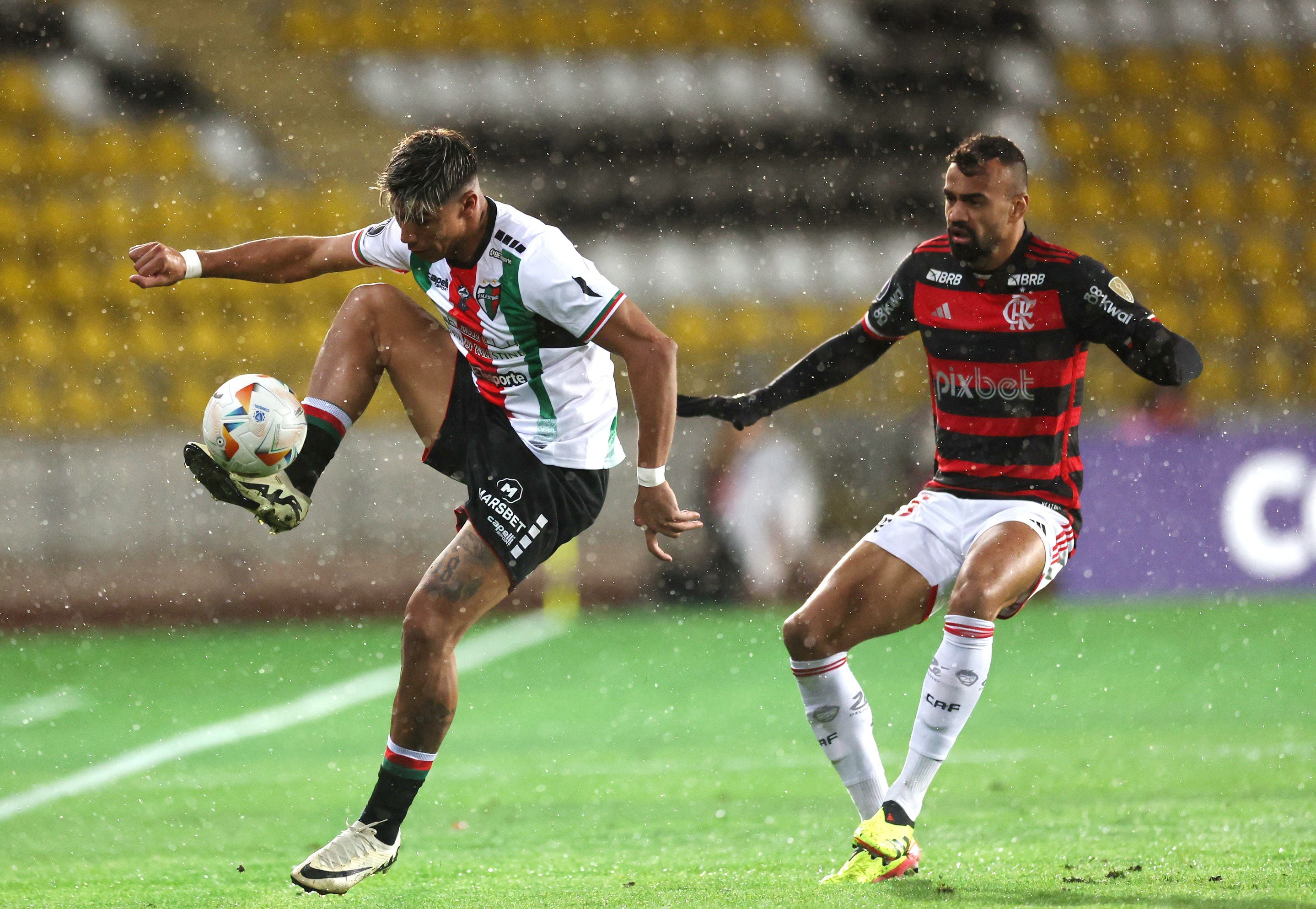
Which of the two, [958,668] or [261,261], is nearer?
[958,668]

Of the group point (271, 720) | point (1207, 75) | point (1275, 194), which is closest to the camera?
point (271, 720)

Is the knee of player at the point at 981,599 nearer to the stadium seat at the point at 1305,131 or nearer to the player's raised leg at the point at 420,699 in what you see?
the player's raised leg at the point at 420,699

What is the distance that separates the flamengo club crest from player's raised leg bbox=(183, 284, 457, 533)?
1.72m

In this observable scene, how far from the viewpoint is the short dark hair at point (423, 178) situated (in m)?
4.14

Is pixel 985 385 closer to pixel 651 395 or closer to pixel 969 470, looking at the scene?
pixel 969 470

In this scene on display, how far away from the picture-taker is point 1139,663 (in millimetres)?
9188

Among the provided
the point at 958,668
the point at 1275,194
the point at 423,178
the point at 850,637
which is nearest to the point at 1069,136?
the point at 1275,194

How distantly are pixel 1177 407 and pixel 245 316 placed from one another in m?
8.03

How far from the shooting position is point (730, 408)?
496cm

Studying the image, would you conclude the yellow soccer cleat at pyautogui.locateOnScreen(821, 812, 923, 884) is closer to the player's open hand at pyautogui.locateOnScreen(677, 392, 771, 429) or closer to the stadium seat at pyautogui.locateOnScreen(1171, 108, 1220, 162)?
the player's open hand at pyautogui.locateOnScreen(677, 392, 771, 429)

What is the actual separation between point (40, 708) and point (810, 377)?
532cm

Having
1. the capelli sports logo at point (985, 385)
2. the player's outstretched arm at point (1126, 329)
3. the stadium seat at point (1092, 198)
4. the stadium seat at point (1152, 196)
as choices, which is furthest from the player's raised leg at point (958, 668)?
the stadium seat at point (1152, 196)

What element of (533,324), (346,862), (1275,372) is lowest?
(346,862)

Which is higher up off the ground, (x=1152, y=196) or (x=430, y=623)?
(x=1152, y=196)
